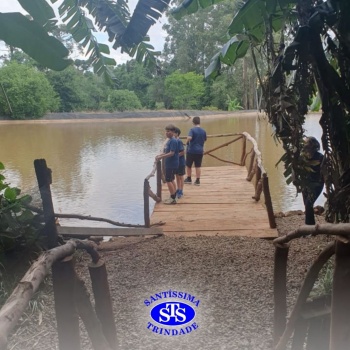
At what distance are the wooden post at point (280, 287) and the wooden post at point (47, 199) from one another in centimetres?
68

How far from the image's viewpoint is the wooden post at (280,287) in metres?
1.17

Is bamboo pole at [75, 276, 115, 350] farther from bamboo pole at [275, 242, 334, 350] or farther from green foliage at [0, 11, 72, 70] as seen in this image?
green foliage at [0, 11, 72, 70]

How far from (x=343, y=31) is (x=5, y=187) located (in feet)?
6.77

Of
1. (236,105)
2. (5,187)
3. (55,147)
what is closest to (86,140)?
(55,147)

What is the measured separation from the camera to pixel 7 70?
14.2ft

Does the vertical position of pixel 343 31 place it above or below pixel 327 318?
above

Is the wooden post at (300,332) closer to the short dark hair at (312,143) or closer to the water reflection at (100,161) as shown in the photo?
the short dark hair at (312,143)

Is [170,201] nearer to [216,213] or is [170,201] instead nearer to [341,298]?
[216,213]

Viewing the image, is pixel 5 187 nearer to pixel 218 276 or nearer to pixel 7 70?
pixel 218 276

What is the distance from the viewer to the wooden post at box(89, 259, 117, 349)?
0.94 metres

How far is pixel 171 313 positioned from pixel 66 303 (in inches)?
31.3

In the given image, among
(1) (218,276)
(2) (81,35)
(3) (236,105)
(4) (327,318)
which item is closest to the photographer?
(4) (327,318)

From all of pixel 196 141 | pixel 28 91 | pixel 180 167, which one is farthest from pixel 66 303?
pixel 28 91

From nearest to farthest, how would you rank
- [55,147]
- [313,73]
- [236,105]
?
[313,73], [236,105], [55,147]
